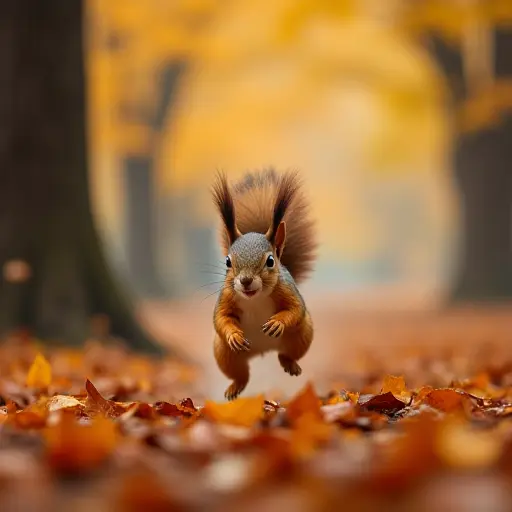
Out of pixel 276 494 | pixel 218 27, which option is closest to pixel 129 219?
pixel 218 27

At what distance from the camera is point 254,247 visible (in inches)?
118

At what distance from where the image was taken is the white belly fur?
3.09 metres

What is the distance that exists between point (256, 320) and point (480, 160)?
1337 centimetres

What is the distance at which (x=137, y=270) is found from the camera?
72.9 ft

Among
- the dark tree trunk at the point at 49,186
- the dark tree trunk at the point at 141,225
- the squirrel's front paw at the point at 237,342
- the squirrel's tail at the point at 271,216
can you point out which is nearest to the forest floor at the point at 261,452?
the squirrel's front paw at the point at 237,342

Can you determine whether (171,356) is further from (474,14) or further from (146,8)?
(146,8)

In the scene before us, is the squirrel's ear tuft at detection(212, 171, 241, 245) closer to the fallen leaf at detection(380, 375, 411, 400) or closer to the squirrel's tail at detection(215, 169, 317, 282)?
the squirrel's tail at detection(215, 169, 317, 282)

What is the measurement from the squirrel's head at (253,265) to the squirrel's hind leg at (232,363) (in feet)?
0.90

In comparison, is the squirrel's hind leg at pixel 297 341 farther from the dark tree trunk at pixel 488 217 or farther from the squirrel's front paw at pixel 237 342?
the dark tree trunk at pixel 488 217

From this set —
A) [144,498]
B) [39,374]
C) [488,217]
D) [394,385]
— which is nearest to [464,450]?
[144,498]

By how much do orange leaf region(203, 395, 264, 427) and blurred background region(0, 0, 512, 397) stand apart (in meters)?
2.35

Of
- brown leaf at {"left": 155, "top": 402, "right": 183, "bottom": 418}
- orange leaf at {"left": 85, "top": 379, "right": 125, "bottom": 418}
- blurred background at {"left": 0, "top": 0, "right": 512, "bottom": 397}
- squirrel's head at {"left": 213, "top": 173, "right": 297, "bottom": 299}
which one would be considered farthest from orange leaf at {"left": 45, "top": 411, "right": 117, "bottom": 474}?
blurred background at {"left": 0, "top": 0, "right": 512, "bottom": 397}

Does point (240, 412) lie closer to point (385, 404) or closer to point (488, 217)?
point (385, 404)

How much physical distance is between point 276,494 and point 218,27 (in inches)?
694
